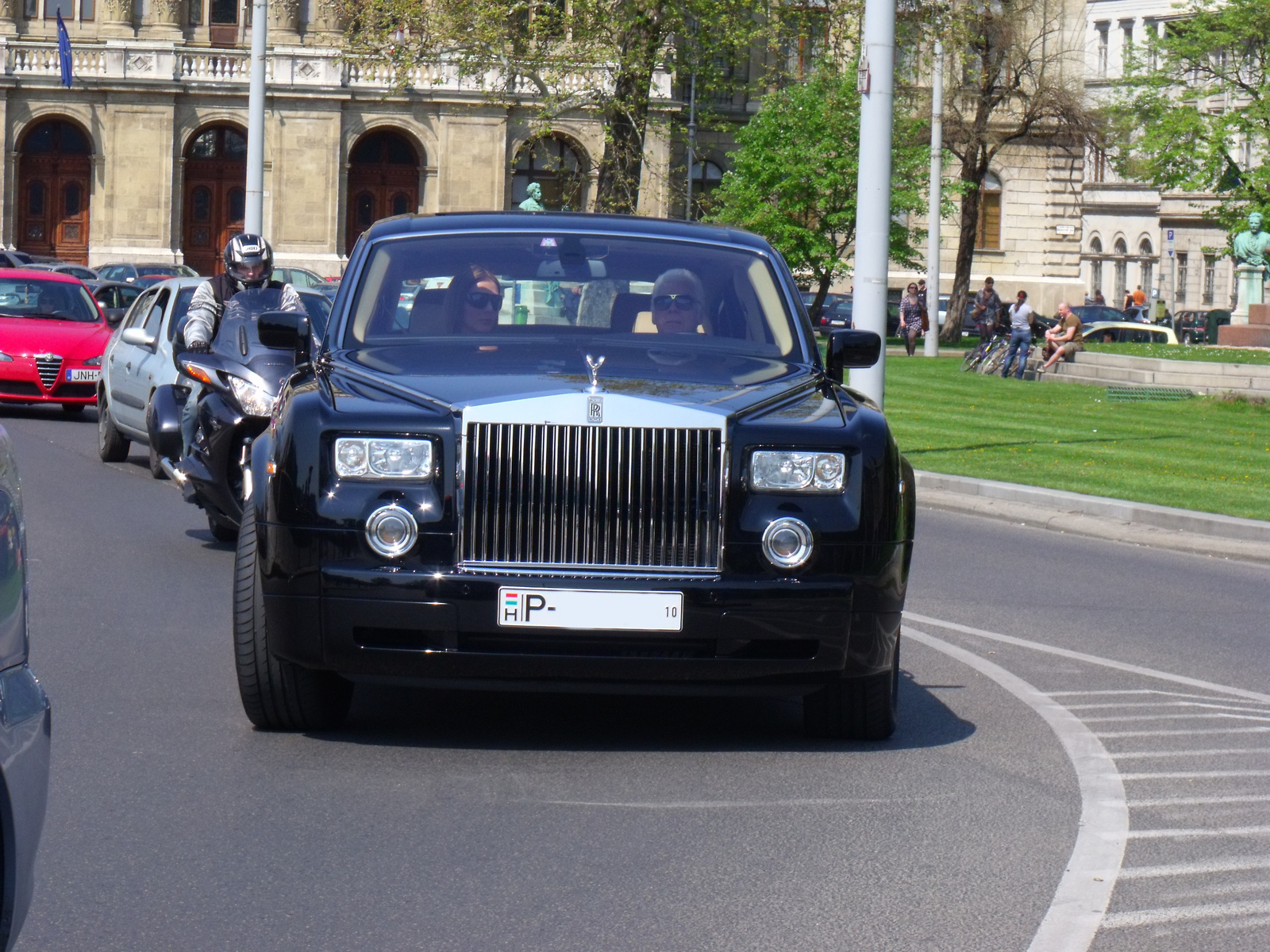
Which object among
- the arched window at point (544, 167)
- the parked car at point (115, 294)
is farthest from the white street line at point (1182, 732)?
the arched window at point (544, 167)

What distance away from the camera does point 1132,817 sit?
591 centimetres

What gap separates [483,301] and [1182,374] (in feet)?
86.6

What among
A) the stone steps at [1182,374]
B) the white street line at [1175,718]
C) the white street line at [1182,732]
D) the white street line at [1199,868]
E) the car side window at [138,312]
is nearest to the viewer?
the white street line at [1199,868]

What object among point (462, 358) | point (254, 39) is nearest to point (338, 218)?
point (254, 39)

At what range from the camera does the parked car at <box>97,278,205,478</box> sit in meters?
16.5

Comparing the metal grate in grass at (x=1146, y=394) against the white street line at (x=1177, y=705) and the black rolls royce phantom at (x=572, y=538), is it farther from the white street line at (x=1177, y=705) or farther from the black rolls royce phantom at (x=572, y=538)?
the black rolls royce phantom at (x=572, y=538)

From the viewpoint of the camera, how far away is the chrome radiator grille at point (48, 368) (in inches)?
878

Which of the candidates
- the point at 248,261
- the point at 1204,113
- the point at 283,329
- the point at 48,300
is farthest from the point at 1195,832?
the point at 1204,113

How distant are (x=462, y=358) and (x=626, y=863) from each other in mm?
2277

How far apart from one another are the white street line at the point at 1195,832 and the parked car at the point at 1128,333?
46.0 meters

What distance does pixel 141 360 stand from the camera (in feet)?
56.9

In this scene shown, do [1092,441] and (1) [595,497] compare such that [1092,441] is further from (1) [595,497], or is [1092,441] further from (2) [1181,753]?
(1) [595,497]

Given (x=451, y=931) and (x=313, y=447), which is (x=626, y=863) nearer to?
(x=451, y=931)

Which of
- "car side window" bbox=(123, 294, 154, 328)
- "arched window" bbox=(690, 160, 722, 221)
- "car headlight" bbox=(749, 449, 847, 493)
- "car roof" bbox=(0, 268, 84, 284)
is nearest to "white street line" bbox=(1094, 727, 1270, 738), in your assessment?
"car headlight" bbox=(749, 449, 847, 493)
